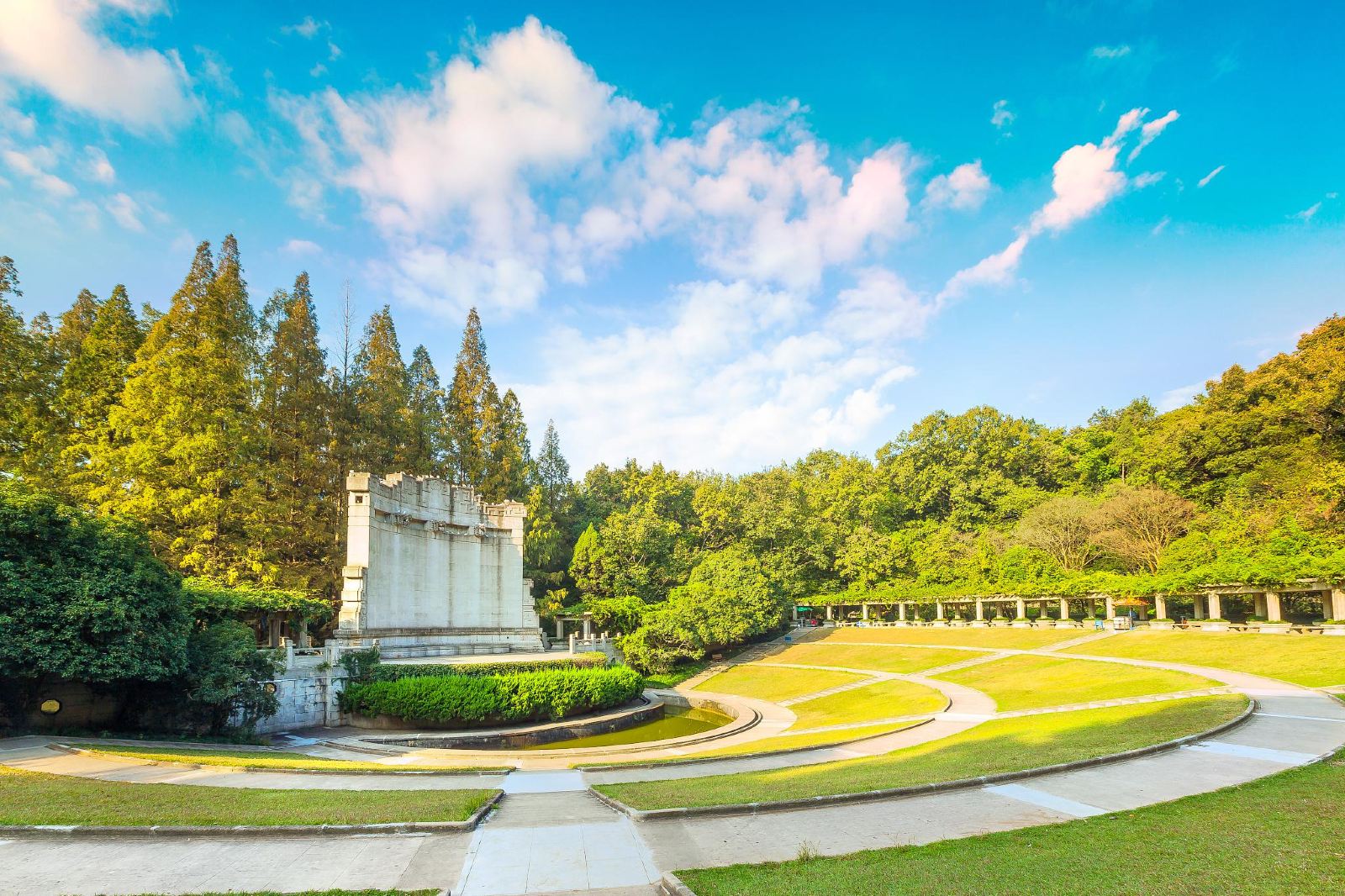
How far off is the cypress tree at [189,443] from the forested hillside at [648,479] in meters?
0.09

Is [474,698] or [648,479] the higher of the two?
[648,479]

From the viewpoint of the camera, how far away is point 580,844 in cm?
793

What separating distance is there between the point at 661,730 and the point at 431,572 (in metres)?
13.1

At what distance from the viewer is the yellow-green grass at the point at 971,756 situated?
32.8 feet

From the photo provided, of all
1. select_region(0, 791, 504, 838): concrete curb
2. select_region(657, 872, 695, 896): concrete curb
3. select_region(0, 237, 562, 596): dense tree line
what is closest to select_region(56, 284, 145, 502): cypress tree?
select_region(0, 237, 562, 596): dense tree line

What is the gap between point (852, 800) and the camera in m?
9.14

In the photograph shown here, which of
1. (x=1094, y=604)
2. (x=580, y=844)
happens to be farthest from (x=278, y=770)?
(x=1094, y=604)

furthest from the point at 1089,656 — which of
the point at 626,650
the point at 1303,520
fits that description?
the point at 626,650

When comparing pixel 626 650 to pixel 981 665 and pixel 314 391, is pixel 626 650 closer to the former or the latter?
pixel 981 665

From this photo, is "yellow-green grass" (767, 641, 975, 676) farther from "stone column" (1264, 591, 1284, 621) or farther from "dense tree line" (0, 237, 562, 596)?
"dense tree line" (0, 237, 562, 596)

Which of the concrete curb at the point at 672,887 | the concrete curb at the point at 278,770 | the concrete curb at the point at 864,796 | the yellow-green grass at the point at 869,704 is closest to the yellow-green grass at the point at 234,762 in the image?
the concrete curb at the point at 278,770

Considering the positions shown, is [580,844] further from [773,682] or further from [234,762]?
[773,682]

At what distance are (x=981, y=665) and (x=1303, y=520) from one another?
20085 millimetres

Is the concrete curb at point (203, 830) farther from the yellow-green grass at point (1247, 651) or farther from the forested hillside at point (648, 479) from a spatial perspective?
the yellow-green grass at point (1247, 651)
